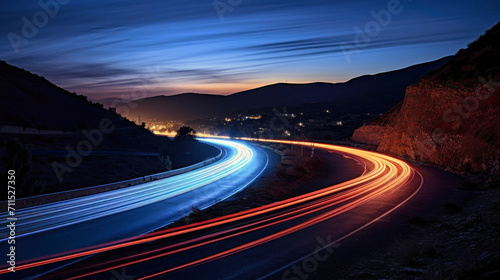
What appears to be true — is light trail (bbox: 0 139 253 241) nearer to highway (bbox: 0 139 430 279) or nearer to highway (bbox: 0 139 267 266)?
highway (bbox: 0 139 267 266)

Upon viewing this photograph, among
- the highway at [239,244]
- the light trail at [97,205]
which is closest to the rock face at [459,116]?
the highway at [239,244]

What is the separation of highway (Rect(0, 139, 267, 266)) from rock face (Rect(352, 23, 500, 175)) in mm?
15604

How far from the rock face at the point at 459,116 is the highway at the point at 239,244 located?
11.6 m

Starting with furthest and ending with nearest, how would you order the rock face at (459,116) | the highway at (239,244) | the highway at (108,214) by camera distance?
the rock face at (459,116) < the highway at (108,214) < the highway at (239,244)

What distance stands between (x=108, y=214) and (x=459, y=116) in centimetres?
2757

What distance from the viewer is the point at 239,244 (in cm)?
1027

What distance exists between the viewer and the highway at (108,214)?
10.6 meters

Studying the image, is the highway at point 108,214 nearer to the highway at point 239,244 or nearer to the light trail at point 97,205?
the light trail at point 97,205

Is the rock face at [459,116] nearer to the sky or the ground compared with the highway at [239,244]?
nearer to the sky

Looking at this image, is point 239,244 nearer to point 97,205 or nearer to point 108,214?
point 108,214

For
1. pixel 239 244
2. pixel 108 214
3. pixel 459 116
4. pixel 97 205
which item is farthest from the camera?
pixel 459 116

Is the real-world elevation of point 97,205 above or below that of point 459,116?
below

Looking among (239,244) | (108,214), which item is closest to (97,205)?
(108,214)

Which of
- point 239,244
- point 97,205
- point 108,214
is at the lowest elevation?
point 239,244
